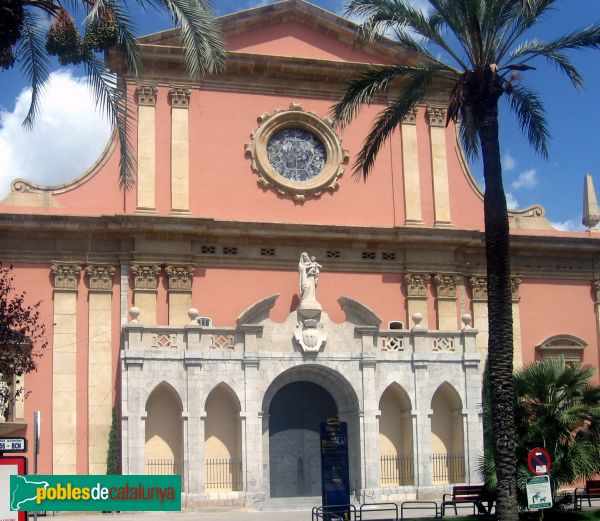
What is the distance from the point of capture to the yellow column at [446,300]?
113ft

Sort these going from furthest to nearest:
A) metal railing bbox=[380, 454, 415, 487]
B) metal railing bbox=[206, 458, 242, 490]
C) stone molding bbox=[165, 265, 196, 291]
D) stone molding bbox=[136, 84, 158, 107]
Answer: stone molding bbox=[136, 84, 158, 107] < stone molding bbox=[165, 265, 196, 291] < metal railing bbox=[380, 454, 415, 487] < metal railing bbox=[206, 458, 242, 490]

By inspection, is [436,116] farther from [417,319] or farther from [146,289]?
[146,289]

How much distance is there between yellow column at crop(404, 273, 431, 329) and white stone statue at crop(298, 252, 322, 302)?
3867mm

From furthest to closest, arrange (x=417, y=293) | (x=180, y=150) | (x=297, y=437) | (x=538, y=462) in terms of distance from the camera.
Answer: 1. (x=417, y=293)
2. (x=180, y=150)
3. (x=297, y=437)
4. (x=538, y=462)

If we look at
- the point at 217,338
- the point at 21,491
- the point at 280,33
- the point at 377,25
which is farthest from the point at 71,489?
the point at 280,33

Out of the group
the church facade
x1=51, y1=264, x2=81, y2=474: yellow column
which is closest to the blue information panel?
the church facade

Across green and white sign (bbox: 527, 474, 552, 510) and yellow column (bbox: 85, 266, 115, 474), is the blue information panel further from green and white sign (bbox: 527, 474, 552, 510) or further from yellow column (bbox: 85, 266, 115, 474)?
yellow column (bbox: 85, 266, 115, 474)

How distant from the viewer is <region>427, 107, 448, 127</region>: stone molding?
36.2 m

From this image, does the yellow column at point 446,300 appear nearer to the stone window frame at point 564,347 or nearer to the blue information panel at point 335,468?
the stone window frame at point 564,347

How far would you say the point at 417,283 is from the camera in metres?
34.4

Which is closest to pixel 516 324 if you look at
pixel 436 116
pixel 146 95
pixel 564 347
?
pixel 564 347

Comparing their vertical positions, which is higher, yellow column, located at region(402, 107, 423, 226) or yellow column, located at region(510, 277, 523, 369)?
yellow column, located at region(402, 107, 423, 226)

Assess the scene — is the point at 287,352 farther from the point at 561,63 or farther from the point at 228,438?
the point at 561,63

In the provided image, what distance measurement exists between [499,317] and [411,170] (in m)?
14.8
